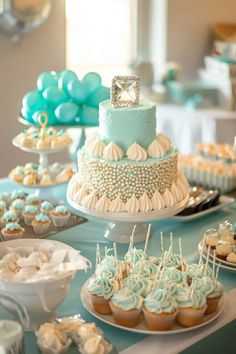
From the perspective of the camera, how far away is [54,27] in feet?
12.0

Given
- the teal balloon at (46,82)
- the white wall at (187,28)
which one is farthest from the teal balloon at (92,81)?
the white wall at (187,28)

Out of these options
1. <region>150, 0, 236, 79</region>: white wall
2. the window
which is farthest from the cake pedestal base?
<region>150, 0, 236, 79</region>: white wall

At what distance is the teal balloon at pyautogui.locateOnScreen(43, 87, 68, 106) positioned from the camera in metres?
2.18

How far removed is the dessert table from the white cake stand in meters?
0.03

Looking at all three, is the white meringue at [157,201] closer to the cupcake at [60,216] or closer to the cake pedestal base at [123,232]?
the cake pedestal base at [123,232]

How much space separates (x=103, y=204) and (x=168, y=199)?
0.19m

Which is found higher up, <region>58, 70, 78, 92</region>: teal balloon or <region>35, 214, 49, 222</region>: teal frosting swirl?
<region>58, 70, 78, 92</region>: teal balloon

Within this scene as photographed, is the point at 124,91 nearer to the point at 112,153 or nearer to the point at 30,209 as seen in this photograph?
the point at 112,153

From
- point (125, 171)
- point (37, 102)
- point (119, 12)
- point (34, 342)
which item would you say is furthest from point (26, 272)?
point (119, 12)

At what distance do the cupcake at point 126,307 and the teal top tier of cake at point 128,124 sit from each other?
56 centimetres

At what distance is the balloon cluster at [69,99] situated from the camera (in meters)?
2.18

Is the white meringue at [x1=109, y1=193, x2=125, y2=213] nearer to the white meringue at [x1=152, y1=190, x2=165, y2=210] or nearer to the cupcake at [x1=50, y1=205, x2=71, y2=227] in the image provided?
the white meringue at [x1=152, y1=190, x2=165, y2=210]

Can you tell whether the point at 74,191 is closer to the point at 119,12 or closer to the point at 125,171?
the point at 125,171

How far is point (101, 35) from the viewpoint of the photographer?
4.18 m
